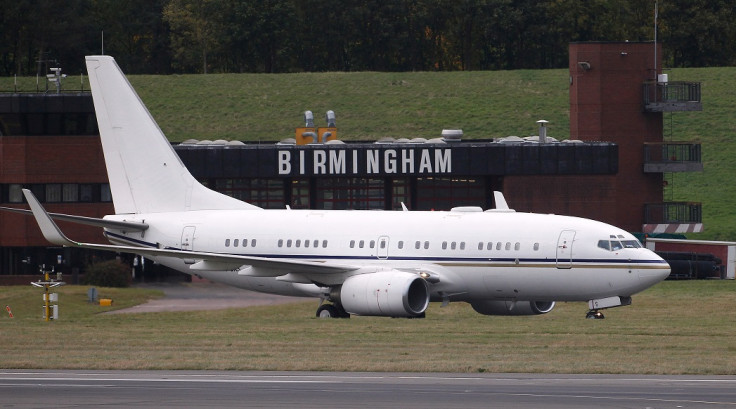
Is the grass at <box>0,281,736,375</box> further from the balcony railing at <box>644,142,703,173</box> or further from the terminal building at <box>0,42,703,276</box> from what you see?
the balcony railing at <box>644,142,703,173</box>

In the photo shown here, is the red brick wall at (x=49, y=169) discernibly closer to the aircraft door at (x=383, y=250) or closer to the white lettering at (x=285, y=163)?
the white lettering at (x=285, y=163)

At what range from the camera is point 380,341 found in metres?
35.8

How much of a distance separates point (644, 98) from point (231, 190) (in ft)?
71.3

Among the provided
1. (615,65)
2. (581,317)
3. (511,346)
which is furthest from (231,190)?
(511,346)

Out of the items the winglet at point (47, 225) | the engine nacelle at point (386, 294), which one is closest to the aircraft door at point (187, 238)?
the winglet at point (47, 225)

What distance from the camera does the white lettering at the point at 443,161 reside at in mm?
66188

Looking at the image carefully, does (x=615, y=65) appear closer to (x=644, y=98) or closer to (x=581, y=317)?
(x=644, y=98)

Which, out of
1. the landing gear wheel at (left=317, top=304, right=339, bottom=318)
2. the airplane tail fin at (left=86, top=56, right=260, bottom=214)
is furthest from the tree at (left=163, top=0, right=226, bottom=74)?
the landing gear wheel at (left=317, top=304, right=339, bottom=318)

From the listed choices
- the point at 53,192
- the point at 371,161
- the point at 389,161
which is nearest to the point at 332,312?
the point at 371,161

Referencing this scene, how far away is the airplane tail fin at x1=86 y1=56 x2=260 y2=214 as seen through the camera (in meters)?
48.9

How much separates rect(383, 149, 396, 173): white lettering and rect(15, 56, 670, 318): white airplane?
18.2m

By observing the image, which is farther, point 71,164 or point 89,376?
Answer: point 71,164

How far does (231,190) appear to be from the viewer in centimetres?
6806

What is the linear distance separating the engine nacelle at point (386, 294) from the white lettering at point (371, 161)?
2379 centimetres
